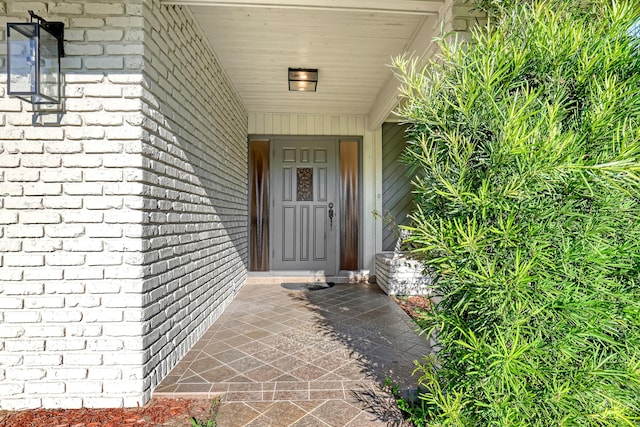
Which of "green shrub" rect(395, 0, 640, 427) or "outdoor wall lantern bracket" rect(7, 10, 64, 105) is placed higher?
"outdoor wall lantern bracket" rect(7, 10, 64, 105)

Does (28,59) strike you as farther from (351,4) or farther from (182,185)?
(351,4)

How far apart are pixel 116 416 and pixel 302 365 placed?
3.63 ft

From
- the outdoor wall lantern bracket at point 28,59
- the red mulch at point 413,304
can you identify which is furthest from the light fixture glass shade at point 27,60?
the red mulch at point 413,304

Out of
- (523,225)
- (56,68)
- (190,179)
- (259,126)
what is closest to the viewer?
(523,225)

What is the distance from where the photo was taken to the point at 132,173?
1833 mm

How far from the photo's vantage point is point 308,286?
4.77 m

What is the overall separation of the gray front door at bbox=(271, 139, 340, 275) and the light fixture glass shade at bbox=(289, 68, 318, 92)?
135cm

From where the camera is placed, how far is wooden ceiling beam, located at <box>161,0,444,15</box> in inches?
84.6

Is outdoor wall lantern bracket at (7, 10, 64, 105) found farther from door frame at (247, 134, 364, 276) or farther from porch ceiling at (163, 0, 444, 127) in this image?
door frame at (247, 134, 364, 276)

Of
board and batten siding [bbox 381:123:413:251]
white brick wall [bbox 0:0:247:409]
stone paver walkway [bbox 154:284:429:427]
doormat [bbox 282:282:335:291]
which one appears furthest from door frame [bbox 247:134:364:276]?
white brick wall [bbox 0:0:247:409]

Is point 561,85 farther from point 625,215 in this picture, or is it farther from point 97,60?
point 97,60

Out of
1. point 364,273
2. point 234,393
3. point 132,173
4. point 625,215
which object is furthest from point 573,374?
point 364,273

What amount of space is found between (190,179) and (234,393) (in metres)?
1.67

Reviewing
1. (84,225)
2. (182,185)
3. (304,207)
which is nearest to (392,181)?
(304,207)
